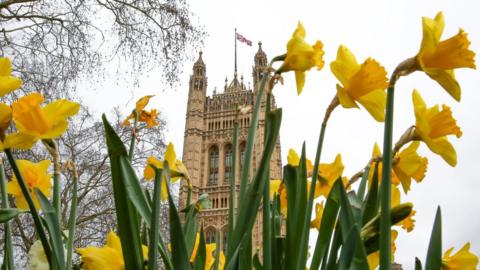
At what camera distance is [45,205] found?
420mm

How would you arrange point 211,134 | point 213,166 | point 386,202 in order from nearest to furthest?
point 386,202
point 213,166
point 211,134

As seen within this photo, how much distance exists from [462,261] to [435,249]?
154 mm

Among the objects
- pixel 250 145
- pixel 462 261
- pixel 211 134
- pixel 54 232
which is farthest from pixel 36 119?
pixel 211 134

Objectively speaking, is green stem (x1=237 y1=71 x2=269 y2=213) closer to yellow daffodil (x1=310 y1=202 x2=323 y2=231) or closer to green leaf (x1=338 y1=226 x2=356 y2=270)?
green leaf (x1=338 y1=226 x2=356 y2=270)

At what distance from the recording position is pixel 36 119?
16.6 inches

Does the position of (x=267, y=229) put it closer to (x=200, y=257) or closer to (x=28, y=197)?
(x=200, y=257)

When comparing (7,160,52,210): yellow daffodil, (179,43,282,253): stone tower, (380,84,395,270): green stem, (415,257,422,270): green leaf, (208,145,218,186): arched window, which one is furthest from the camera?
(208,145,218,186): arched window

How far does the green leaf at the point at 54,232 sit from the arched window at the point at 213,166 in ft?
73.9

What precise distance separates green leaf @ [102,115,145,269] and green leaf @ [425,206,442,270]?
0.27 m

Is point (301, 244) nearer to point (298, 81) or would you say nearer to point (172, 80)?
point (298, 81)

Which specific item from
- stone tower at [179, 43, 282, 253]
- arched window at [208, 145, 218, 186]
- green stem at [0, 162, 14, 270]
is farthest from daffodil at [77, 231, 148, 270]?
arched window at [208, 145, 218, 186]

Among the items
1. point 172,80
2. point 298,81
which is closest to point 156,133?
point 172,80

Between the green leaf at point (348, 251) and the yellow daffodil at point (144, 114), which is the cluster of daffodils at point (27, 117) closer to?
the yellow daffodil at point (144, 114)

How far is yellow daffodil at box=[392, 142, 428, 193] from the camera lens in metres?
0.50
